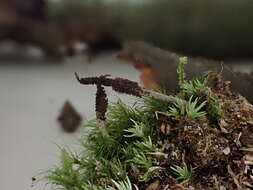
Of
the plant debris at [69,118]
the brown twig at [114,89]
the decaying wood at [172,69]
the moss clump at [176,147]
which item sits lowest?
the moss clump at [176,147]

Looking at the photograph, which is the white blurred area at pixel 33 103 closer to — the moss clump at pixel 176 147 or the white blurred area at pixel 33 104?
the white blurred area at pixel 33 104

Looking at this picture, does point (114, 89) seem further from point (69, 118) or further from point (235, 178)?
point (69, 118)

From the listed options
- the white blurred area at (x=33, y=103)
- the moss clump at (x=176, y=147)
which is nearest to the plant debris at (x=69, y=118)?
the white blurred area at (x=33, y=103)

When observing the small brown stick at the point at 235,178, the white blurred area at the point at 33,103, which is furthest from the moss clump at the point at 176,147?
the white blurred area at the point at 33,103

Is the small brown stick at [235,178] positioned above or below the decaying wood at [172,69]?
below

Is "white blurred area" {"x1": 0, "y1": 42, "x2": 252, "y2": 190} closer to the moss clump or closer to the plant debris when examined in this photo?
the plant debris

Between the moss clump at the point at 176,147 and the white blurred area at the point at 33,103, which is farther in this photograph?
the white blurred area at the point at 33,103
